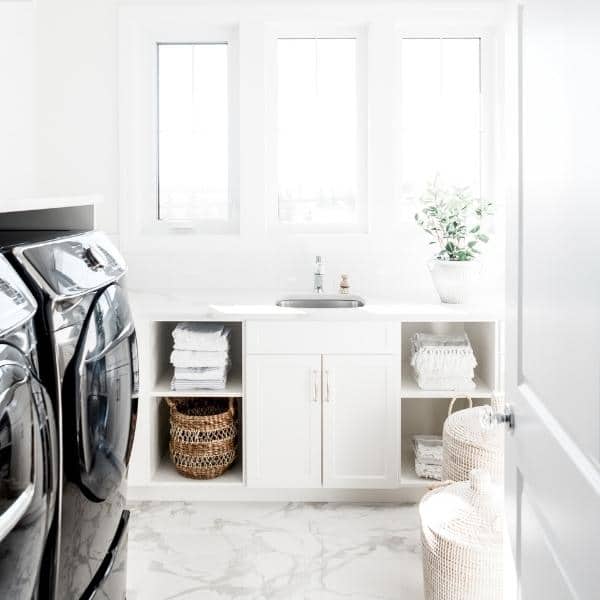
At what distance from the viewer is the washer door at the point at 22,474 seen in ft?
3.54

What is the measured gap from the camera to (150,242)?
362cm

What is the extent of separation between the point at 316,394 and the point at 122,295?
57.9 inches

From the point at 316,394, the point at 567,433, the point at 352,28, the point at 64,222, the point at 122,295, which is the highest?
the point at 352,28

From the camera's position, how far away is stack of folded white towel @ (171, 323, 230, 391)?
3.12 m

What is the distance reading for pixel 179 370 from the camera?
3139mm

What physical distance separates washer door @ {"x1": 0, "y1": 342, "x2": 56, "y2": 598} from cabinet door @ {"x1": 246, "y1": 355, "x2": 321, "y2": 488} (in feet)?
6.08

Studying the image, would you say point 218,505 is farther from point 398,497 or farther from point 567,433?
point 567,433

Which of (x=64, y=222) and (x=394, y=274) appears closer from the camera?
(x=64, y=222)

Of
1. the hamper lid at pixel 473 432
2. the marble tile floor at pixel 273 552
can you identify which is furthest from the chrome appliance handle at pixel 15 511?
the hamper lid at pixel 473 432

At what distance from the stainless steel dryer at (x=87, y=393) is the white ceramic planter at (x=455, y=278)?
5.81ft

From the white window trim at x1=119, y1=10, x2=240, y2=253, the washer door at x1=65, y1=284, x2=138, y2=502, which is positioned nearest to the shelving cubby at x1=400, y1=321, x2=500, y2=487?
the white window trim at x1=119, y1=10, x2=240, y2=253

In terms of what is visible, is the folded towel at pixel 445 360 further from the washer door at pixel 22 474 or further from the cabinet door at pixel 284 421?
the washer door at pixel 22 474

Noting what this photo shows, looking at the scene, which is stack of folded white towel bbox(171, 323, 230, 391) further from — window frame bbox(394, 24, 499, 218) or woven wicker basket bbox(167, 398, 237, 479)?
window frame bbox(394, 24, 499, 218)

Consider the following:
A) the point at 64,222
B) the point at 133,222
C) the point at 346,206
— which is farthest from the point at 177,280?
the point at 64,222
